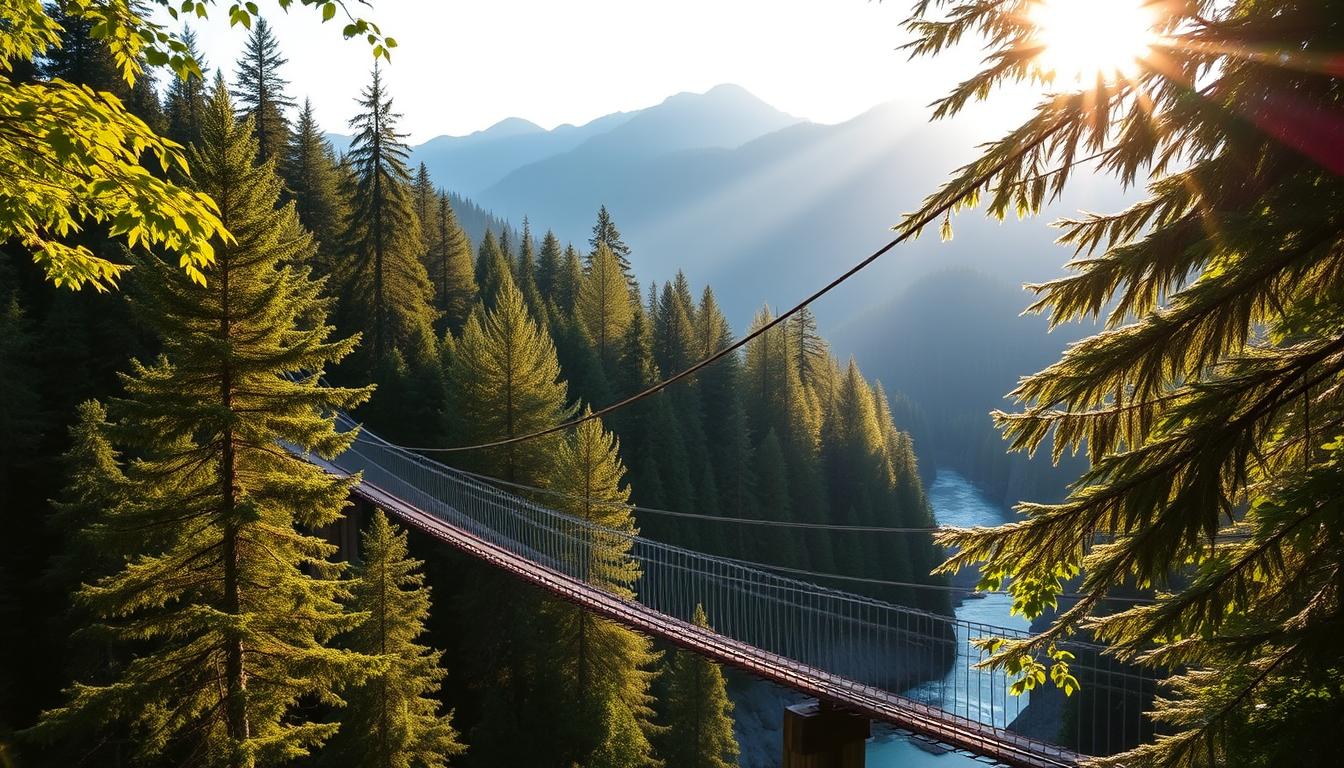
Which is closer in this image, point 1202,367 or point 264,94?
point 1202,367

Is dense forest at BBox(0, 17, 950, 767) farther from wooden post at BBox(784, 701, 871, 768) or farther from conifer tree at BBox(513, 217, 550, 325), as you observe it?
wooden post at BBox(784, 701, 871, 768)

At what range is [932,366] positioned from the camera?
17900 centimetres

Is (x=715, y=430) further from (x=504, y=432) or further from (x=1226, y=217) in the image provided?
(x=1226, y=217)

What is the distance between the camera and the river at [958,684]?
24223mm

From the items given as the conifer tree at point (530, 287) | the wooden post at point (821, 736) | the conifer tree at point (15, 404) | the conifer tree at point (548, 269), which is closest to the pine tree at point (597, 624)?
the wooden post at point (821, 736)

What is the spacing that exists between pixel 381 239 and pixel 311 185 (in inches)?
305

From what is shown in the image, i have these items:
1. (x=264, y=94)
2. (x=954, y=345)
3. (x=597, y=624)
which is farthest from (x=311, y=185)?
(x=954, y=345)

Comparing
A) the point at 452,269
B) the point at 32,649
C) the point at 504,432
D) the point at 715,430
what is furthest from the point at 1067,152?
the point at 715,430

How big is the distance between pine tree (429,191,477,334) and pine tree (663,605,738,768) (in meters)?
18.9

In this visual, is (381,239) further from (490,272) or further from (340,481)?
(340,481)

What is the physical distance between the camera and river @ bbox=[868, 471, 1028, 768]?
79.5ft

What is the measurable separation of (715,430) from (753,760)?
14.9 metres

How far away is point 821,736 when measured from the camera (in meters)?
5.59

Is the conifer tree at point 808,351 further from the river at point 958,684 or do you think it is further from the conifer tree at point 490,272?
the conifer tree at point 490,272
